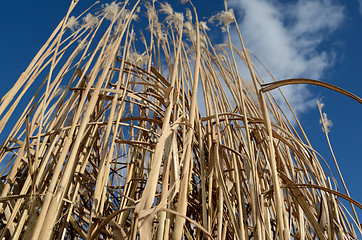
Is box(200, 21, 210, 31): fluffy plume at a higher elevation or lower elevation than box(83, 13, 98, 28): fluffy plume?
higher

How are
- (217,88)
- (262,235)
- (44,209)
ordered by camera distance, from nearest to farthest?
(44,209) → (262,235) → (217,88)

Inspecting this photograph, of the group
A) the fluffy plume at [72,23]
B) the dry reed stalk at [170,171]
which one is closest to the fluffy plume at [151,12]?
the dry reed stalk at [170,171]

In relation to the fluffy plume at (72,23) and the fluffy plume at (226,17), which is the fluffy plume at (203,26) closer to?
the fluffy plume at (226,17)

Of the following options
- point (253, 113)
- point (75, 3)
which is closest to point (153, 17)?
point (75, 3)

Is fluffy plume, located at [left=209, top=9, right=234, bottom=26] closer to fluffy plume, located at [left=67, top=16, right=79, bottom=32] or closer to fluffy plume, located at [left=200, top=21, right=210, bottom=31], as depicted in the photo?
fluffy plume, located at [left=200, top=21, right=210, bottom=31]

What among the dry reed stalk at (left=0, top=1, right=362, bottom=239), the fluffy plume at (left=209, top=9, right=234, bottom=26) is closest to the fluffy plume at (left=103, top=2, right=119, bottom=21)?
the dry reed stalk at (left=0, top=1, right=362, bottom=239)

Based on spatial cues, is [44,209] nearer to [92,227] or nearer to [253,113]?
[92,227]

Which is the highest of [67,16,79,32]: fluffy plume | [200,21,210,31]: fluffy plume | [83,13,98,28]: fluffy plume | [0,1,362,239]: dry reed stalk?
[200,21,210,31]: fluffy plume

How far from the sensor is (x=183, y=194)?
412 millimetres

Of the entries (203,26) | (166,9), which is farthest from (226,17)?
(166,9)

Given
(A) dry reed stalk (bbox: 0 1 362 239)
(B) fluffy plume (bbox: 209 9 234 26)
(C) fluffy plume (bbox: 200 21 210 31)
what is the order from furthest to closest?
(C) fluffy plume (bbox: 200 21 210 31), (B) fluffy plume (bbox: 209 9 234 26), (A) dry reed stalk (bbox: 0 1 362 239)

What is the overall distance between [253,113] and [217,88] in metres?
0.13

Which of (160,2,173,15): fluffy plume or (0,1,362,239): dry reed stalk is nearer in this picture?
(0,1,362,239): dry reed stalk

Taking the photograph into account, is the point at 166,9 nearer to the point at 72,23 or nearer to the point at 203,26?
the point at 203,26
